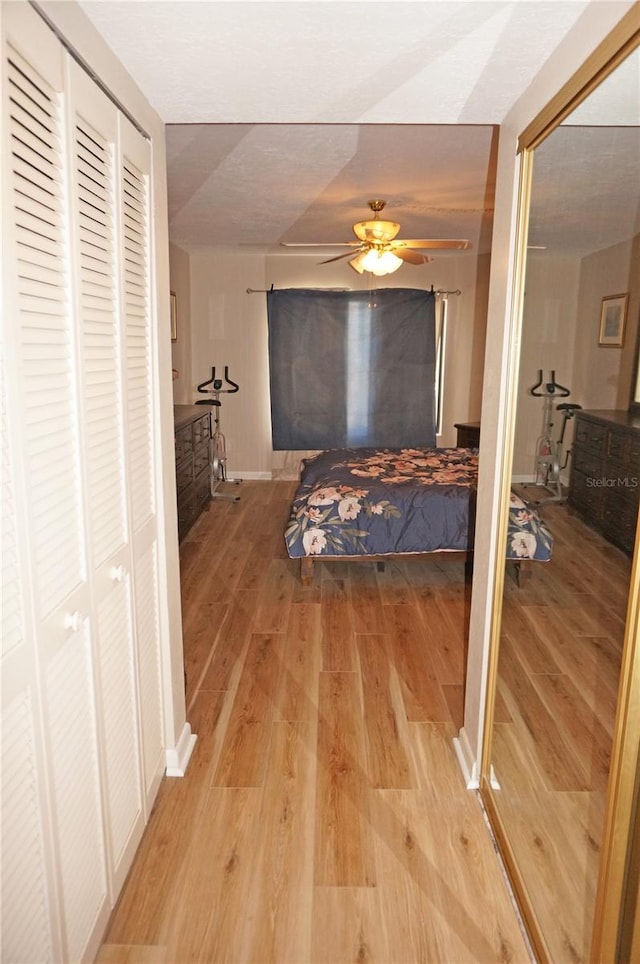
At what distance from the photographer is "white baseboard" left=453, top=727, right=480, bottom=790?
2281 mm

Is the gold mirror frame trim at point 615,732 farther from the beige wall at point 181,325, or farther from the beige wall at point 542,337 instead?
the beige wall at point 181,325

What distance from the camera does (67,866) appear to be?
4.57 feet

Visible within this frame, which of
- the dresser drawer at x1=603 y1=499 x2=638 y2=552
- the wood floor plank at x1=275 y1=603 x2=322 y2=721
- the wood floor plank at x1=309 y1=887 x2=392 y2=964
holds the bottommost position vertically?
the wood floor plank at x1=309 y1=887 x2=392 y2=964

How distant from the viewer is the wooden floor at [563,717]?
134 cm

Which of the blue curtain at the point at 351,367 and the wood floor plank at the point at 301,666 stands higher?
the blue curtain at the point at 351,367

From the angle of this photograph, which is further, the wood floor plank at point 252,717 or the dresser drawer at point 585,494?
the wood floor plank at point 252,717

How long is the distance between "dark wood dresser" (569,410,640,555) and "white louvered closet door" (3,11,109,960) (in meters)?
1.11

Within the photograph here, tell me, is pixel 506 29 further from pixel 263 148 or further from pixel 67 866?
pixel 67 866

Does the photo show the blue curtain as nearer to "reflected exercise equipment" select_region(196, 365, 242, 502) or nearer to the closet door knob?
"reflected exercise equipment" select_region(196, 365, 242, 502)

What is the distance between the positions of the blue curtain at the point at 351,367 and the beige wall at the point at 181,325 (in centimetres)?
86

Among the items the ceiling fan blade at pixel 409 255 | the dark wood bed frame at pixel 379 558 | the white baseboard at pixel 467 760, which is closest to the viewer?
the white baseboard at pixel 467 760

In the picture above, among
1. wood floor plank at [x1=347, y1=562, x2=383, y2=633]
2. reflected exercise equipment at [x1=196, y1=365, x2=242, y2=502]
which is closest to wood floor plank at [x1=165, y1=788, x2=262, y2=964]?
wood floor plank at [x1=347, y1=562, x2=383, y2=633]

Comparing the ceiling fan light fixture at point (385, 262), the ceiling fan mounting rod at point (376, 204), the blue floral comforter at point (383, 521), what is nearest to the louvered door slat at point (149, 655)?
the blue floral comforter at point (383, 521)

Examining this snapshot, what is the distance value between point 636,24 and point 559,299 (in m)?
0.58
